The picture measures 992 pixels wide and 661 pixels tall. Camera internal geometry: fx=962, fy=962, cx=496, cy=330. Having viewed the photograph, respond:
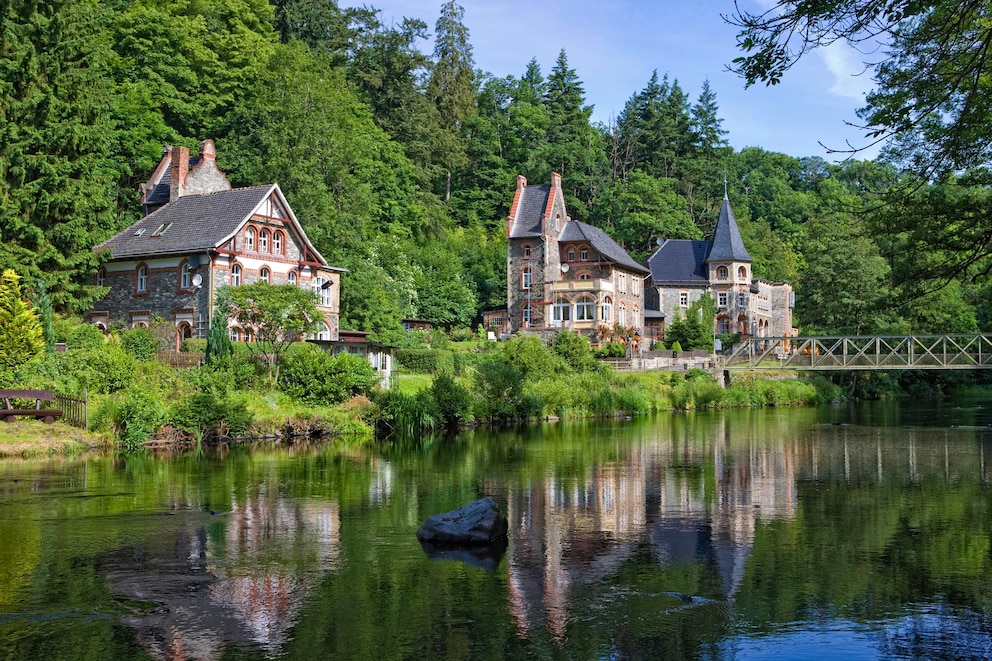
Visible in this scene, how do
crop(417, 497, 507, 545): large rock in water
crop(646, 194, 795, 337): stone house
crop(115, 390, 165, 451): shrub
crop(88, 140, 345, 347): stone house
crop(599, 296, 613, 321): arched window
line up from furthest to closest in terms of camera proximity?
crop(646, 194, 795, 337): stone house → crop(599, 296, 613, 321): arched window → crop(88, 140, 345, 347): stone house → crop(115, 390, 165, 451): shrub → crop(417, 497, 507, 545): large rock in water

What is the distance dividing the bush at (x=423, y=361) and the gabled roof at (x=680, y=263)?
40866mm

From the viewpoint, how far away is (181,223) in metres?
55.1

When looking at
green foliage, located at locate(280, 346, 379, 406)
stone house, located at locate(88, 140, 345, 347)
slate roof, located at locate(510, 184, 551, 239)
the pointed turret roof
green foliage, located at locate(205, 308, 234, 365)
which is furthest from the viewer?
the pointed turret roof

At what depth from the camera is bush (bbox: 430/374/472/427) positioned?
44219 mm

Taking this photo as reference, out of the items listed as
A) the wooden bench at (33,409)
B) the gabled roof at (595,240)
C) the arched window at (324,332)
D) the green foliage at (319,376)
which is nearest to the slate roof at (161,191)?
the arched window at (324,332)

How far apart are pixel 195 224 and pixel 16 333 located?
20.3 m

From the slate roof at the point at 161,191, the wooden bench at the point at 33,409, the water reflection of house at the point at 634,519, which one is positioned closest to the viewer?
the water reflection of house at the point at 634,519

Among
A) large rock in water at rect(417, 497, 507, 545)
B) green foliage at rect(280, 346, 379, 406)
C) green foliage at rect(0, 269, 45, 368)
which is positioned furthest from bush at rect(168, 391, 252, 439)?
large rock in water at rect(417, 497, 507, 545)

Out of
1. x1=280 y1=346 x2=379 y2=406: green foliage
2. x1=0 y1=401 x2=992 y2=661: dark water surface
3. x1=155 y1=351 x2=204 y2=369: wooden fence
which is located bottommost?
x1=0 y1=401 x2=992 y2=661: dark water surface

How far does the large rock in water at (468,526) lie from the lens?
57.4 feet

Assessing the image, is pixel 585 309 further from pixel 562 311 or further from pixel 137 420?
pixel 137 420

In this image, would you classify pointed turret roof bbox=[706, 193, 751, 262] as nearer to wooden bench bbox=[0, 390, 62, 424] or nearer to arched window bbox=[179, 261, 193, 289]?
arched window bbox=[179, 261, 193, 289]

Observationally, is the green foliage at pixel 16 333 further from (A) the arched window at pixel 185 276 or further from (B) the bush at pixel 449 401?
(B) the bush at pixel 449 401

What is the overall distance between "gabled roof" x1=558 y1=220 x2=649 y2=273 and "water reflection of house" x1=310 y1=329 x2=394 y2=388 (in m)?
33.4
